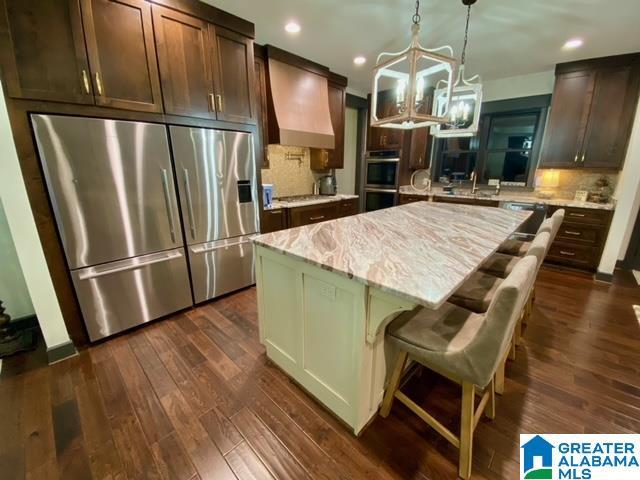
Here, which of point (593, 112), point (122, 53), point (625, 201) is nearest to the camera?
point (122, 53)

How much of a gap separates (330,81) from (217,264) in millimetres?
3067

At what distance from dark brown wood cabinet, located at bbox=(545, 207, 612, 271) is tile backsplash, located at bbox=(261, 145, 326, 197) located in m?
3.45

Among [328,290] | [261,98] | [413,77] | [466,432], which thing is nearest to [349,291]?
[328,290]

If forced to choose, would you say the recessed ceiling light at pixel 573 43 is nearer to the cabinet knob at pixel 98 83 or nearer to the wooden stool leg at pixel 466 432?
the wooden stool leg at pixel 466 432

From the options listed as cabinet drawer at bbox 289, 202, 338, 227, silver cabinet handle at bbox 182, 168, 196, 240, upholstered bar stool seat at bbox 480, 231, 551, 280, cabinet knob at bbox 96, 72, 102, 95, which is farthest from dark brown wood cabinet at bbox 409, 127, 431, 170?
cabinet knob at bbox 96, 72, 102, 95

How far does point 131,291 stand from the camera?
217 centimetres

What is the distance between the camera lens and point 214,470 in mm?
1229

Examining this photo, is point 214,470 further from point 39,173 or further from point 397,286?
point 39,173

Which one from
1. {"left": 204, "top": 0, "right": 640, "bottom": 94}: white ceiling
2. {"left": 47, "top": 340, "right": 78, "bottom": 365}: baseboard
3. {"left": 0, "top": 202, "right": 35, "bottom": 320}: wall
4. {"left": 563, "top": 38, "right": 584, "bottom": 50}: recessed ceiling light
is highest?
{"left": 204, "top": 0, "right": 640, "bottom": 94}: white ceiling

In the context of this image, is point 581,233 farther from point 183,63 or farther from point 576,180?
point 183,63

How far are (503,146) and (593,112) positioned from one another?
1.11 m

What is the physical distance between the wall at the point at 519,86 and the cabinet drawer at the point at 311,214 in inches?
121

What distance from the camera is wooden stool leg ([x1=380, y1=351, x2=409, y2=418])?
52.6 inches

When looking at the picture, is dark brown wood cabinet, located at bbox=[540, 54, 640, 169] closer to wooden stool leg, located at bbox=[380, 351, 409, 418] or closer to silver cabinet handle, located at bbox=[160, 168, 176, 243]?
wooden stool leg, located at bbox=[380, 351, 409, 418]
